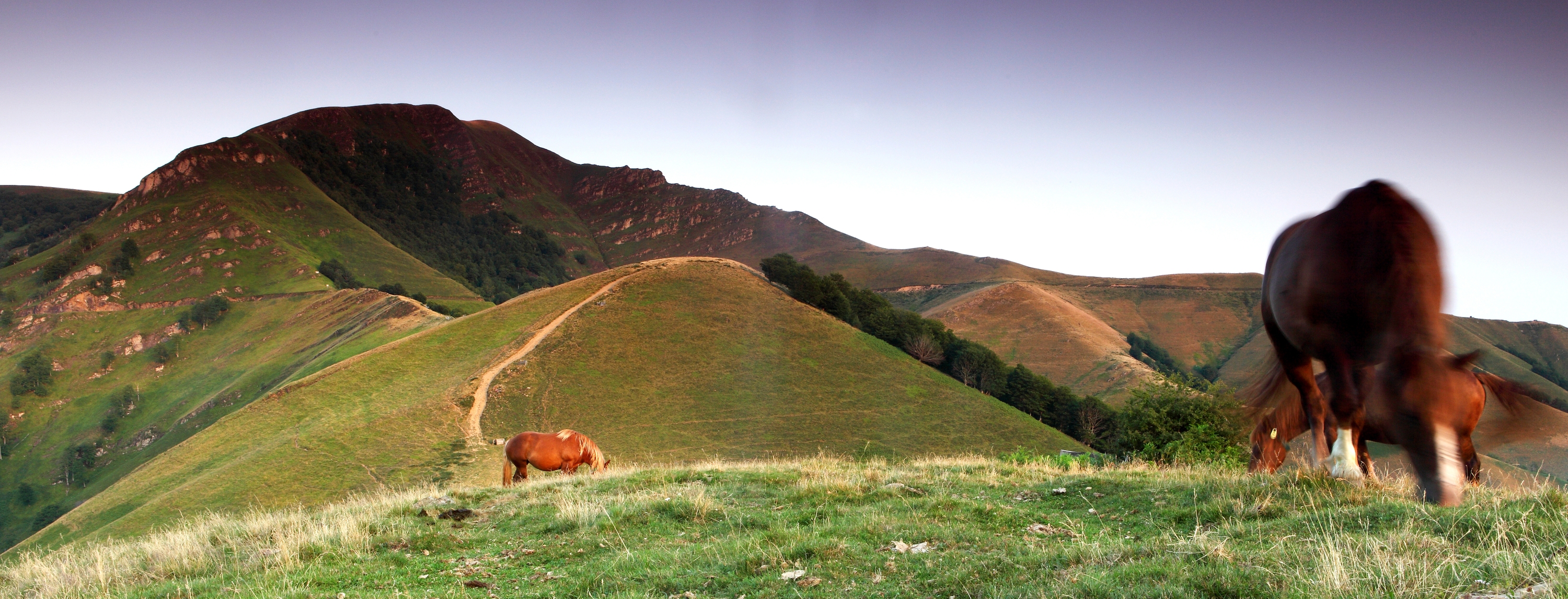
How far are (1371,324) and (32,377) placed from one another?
132372 millimetres

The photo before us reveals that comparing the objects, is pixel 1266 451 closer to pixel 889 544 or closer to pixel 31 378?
pixel 889 544

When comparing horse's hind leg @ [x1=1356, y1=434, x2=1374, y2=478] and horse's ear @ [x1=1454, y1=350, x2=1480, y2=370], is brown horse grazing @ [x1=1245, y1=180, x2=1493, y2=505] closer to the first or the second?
horse's ear @ [x1=1454, y1=350, x2=1480, y2=370]

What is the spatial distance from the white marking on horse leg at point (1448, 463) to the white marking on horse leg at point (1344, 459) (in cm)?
168

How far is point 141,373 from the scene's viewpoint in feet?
312

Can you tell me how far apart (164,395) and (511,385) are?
68.2 metres

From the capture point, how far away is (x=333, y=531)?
782 centimetres

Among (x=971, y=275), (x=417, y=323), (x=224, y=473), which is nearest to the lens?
(x=224, y=473)

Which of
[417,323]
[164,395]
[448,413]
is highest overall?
[417,323]

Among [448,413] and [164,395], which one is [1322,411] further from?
[164,395]

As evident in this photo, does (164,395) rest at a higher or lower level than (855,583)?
lower

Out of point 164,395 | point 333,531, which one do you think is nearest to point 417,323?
point 164,395

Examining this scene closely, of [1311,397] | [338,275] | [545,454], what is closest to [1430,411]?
A: [1311,397]

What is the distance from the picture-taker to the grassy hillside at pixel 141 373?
69.0 meters

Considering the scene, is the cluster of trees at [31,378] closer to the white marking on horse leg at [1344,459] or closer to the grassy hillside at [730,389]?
the grassy hillside at [730,389]
